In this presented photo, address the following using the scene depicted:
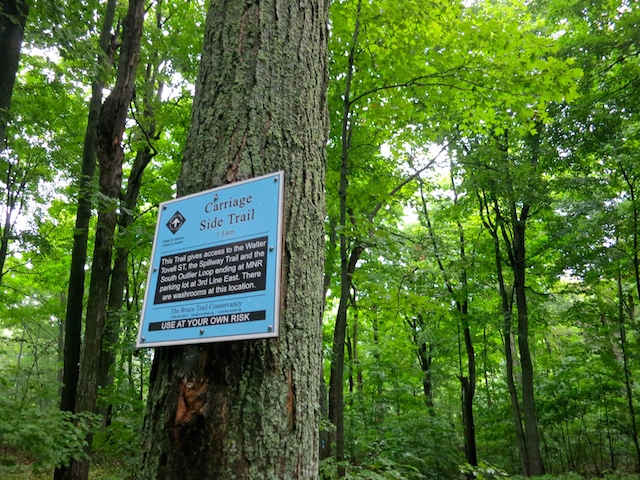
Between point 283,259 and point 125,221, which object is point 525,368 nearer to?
point 125,221

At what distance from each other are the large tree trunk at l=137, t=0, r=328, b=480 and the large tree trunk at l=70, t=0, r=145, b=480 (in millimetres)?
4531

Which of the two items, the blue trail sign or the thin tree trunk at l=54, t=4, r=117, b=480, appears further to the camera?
the thin tree trunk at l=54, t=4, r=117, b=480

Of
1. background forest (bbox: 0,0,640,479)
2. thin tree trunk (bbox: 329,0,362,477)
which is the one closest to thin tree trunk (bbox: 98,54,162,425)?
background forest (bbox: 0,0,640,479)

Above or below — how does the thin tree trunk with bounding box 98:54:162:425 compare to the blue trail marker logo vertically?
above

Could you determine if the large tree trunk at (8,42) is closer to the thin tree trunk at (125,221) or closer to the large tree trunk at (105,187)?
the large tree trunk at (105,187)

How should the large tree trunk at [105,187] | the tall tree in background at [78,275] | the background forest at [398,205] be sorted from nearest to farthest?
the background forest at [398,205]
the large tree trunk at [105,187]
the tall tree in background at [78,275]

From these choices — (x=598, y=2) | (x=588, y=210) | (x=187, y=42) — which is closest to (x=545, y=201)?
(x=588, y=210)

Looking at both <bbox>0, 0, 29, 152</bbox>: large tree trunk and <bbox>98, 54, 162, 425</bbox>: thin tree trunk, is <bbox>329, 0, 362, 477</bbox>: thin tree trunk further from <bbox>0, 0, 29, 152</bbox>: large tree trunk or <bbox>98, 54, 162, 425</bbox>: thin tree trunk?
<bbox>0, 0, 29, 152</bbox>: large tree trunk

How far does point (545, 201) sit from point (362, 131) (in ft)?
A: 14.8

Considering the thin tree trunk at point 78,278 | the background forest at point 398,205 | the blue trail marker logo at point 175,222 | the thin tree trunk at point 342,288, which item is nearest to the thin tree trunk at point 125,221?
the background forest at point 398,205

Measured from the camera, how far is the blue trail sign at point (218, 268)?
128 cm

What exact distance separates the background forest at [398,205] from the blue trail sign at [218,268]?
3.35 meters

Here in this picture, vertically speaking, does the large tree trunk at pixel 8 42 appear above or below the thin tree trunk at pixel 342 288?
above

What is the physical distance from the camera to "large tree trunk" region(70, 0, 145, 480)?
5730 mm
